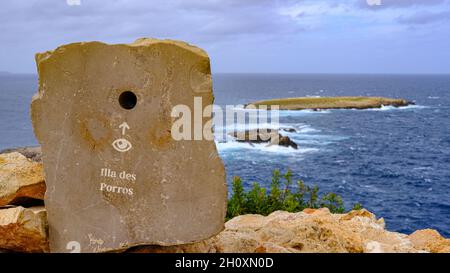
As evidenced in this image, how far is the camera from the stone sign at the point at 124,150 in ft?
23.2

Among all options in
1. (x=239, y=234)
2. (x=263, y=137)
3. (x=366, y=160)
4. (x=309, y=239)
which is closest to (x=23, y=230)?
(x=239, y=234)

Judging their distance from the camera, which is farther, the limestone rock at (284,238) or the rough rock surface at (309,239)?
the rough rock surface at (309,239)

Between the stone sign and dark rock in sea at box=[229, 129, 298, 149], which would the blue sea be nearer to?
dark rock in sea at box=[229, 129, 298, 149]

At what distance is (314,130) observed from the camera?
6016 cm

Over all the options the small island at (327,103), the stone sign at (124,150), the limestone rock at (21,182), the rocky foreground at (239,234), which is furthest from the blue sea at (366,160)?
the limestone rock at (21,182)

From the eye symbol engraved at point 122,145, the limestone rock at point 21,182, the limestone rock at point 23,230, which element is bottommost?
the limestone rock at point 23,230

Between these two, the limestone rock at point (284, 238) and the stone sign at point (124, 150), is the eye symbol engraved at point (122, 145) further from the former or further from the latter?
the limestone rock at point (284, 238)

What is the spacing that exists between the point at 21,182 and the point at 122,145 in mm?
1927

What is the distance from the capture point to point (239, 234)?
874 cm

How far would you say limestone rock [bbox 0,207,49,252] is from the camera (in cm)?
731

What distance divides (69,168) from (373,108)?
280 ft

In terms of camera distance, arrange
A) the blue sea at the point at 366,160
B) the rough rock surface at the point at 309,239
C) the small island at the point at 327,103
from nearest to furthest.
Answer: the rough rock surface at the point at 309,239
the blue sea at the point at 366,160
the small island at the point at 327,103

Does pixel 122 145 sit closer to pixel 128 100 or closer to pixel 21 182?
pixel 128 100

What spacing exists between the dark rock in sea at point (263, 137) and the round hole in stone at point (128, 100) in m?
41.8
